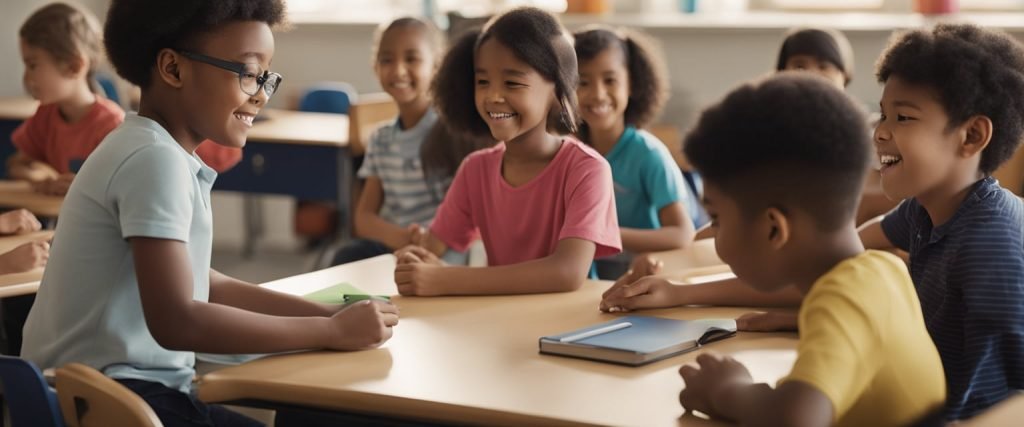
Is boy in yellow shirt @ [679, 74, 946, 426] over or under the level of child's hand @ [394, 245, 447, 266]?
over

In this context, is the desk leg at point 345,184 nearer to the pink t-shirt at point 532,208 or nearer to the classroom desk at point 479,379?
the pink t-shirt at point 532,208

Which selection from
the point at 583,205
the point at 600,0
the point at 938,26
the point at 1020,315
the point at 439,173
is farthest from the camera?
the point at 600,0

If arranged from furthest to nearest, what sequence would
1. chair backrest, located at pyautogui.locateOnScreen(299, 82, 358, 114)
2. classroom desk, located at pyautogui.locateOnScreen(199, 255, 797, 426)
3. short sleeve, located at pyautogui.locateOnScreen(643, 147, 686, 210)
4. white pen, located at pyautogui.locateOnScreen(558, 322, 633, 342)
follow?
chair backrest, located at pyautogui.locateOnScreen(299, 82, 358, 114)
short sleeve, located at pyautogui.locateOnScreen(643, 147, 686, 210)
white pen, located at pyautogui.locateOnScreen(558, 322, 633, 342)
classroom desk, located at pyautogui.locateOnScreen(199, 255, 797, 426)

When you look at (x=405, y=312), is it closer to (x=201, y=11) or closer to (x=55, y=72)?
(x=201, y=11)

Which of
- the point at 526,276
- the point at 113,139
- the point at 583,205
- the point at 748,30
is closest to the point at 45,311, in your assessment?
the point at 113,139

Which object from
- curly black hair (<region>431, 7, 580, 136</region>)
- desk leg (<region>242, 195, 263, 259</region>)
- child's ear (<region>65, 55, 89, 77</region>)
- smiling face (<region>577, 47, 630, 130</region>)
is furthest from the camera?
desk leg (<region>242, 195, 263, 259</region>)

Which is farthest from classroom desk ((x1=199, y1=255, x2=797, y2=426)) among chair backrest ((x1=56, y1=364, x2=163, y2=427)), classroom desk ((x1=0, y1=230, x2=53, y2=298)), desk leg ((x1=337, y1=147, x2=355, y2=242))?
desk leg ((x1=337, y1=147, x2=355, y2=242))

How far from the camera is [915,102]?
1.72 metres

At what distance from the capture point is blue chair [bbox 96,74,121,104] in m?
5.45

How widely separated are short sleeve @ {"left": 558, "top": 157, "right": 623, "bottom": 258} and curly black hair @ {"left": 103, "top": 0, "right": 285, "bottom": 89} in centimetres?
73

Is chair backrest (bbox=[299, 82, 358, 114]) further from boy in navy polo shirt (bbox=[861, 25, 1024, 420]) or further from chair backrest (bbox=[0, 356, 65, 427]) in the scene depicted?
chair backrest (bbox=[0, 356, 65, 427])

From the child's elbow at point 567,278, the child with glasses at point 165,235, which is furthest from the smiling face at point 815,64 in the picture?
the child with glasses at point 165,235

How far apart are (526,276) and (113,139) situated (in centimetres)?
74

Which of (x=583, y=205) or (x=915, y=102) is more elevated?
(x=915, y=102)
